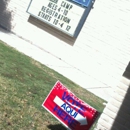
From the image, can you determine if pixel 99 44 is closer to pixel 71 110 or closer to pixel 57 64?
pixel 57 64

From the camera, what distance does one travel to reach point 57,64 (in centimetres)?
1177

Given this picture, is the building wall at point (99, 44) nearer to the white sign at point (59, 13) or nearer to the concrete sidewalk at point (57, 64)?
the concrete sidewalk at point (57, 64)

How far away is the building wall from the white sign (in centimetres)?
42

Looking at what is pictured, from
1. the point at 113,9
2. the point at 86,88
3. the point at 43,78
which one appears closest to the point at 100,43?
the point at 113,9

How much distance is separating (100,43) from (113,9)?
1.70 m

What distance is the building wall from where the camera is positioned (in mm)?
12211

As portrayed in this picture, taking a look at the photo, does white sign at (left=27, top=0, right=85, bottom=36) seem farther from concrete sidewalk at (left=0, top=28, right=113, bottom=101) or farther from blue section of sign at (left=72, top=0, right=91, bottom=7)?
concrete sidewalk at (left=0, top=28, right=113, bottom=101)

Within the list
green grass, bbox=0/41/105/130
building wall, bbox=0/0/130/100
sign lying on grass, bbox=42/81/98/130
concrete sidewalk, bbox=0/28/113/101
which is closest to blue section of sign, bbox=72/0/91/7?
building wall, bbox=0/0/130/100

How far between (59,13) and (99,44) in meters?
2.63

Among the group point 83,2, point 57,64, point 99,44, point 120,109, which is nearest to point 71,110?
point 120,109

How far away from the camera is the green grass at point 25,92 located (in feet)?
18.0

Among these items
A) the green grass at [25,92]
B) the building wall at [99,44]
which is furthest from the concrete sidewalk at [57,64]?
the green grass at [25,92]

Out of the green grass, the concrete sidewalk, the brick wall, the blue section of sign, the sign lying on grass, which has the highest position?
the blue section of sign

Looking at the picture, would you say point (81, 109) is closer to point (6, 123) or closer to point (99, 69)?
point (6, 123)
